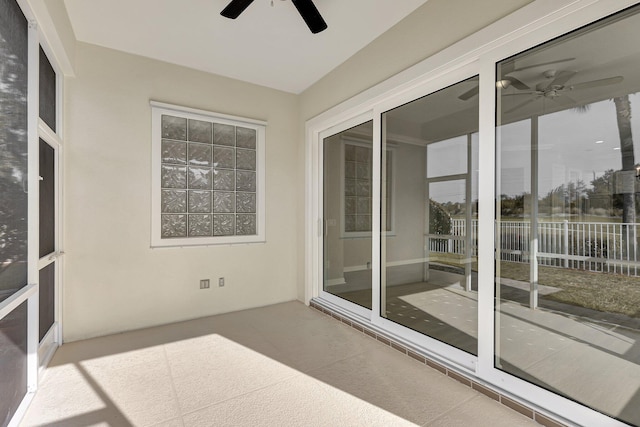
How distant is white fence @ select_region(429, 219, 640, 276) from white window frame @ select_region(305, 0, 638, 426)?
0.12 meters

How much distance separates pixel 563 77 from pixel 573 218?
0.81 meters

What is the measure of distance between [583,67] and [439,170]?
1.04m

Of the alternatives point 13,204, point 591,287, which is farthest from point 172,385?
point 591,287

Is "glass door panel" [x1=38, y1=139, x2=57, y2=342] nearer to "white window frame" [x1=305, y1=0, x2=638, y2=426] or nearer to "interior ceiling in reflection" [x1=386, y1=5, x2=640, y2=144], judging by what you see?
"white window frame" [x1=305, y1=0, x2=638, y2=426]

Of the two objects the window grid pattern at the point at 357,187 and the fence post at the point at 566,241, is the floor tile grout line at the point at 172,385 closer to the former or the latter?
the window grid pattern at the point at 357,187

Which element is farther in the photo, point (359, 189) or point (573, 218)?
point (359, 189)

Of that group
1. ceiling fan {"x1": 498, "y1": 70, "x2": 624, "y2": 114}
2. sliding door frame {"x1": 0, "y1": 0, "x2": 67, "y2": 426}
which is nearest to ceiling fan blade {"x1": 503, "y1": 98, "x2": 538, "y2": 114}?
ceiling fan {"x1": 498, "y1": 70, "x2": 624, "y2": 114}

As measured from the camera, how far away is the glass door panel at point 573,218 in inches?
58.5

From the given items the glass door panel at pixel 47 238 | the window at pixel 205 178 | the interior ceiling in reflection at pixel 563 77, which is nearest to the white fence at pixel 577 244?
the interior ceiling in reflection at pixel 563 77

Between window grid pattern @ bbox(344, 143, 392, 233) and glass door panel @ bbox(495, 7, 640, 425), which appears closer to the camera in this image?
glass door panel @ bbox(495, 7, 640, 425)

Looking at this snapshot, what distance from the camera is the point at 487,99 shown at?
79.2 inches

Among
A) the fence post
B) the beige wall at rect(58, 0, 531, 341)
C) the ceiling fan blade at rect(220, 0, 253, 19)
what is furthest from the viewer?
the beige wall at rect(58, 0, 531, 341)

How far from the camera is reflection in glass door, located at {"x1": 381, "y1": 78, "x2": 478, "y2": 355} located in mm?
2213

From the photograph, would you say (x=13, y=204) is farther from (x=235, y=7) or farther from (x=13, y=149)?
(x=235, y=7)
